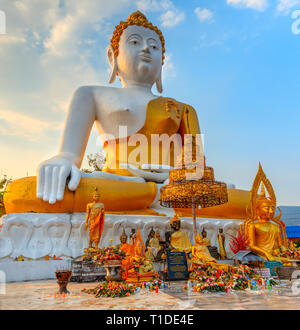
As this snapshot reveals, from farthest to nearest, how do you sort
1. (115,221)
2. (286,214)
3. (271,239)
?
(286,214), (115,221), (271,239)

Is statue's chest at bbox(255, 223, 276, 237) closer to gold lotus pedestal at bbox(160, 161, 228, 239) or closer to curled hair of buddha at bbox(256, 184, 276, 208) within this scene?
curled hair of buddha at bbox(256, 184, 276, 208)

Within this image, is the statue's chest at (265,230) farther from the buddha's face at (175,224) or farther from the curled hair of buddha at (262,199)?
the buddha's face at (175,224)

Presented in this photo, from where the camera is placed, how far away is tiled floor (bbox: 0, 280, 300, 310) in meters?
2.93

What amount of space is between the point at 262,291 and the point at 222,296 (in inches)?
24.7

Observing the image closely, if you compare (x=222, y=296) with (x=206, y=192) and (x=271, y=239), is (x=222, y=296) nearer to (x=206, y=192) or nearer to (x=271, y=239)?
(x=206, y=192)

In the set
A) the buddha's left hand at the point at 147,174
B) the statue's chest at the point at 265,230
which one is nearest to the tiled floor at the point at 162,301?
the statue's chest at the point at 265,230

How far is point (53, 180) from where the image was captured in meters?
6.52

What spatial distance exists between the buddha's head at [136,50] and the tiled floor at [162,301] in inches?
265

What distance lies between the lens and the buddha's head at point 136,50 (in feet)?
30.0

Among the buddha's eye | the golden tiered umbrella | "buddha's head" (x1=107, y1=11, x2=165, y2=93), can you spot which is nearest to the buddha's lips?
"buddha's head" (x1=107, y1=11, x2=165, y2=93)
